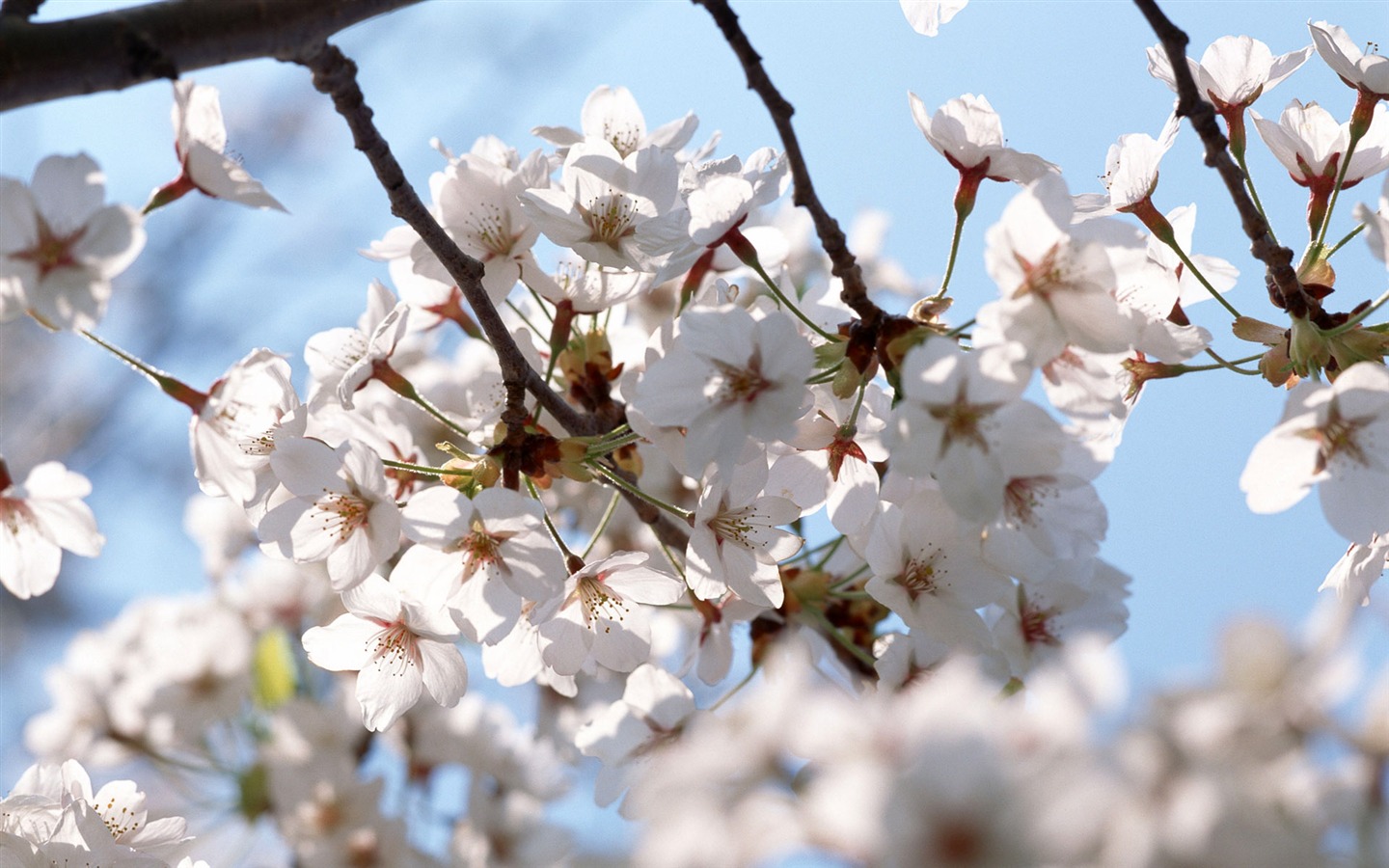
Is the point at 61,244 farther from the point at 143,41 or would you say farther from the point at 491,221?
the point at 491,221

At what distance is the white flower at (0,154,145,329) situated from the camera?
3.55 feet

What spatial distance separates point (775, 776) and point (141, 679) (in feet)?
9.31

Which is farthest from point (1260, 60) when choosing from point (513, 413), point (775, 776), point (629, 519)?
point (629, 519)

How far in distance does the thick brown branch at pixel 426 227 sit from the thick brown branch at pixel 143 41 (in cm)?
4

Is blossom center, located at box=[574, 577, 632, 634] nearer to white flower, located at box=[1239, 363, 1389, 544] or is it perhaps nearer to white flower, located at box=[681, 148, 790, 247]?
white flower, located at box=[681, 148, 790, 247]

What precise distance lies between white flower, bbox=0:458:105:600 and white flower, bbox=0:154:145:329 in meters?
0.36

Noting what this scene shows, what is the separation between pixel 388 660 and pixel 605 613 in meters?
0.31

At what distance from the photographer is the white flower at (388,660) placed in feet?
4.83

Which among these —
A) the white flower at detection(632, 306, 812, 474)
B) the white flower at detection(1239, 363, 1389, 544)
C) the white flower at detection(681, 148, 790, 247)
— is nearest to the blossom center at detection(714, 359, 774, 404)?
the white flower at detection(632, 306, 812, 474)

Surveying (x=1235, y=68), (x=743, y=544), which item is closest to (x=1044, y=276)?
(x=743, y=544)

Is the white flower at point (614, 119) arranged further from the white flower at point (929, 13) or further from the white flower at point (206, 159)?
the white flower at point (206, 159)

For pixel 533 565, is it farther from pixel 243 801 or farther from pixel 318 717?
pixel 243 801

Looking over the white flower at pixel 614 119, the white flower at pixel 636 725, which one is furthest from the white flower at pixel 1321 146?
the white flower at pixel 636 725

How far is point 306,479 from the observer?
53.2 inches
